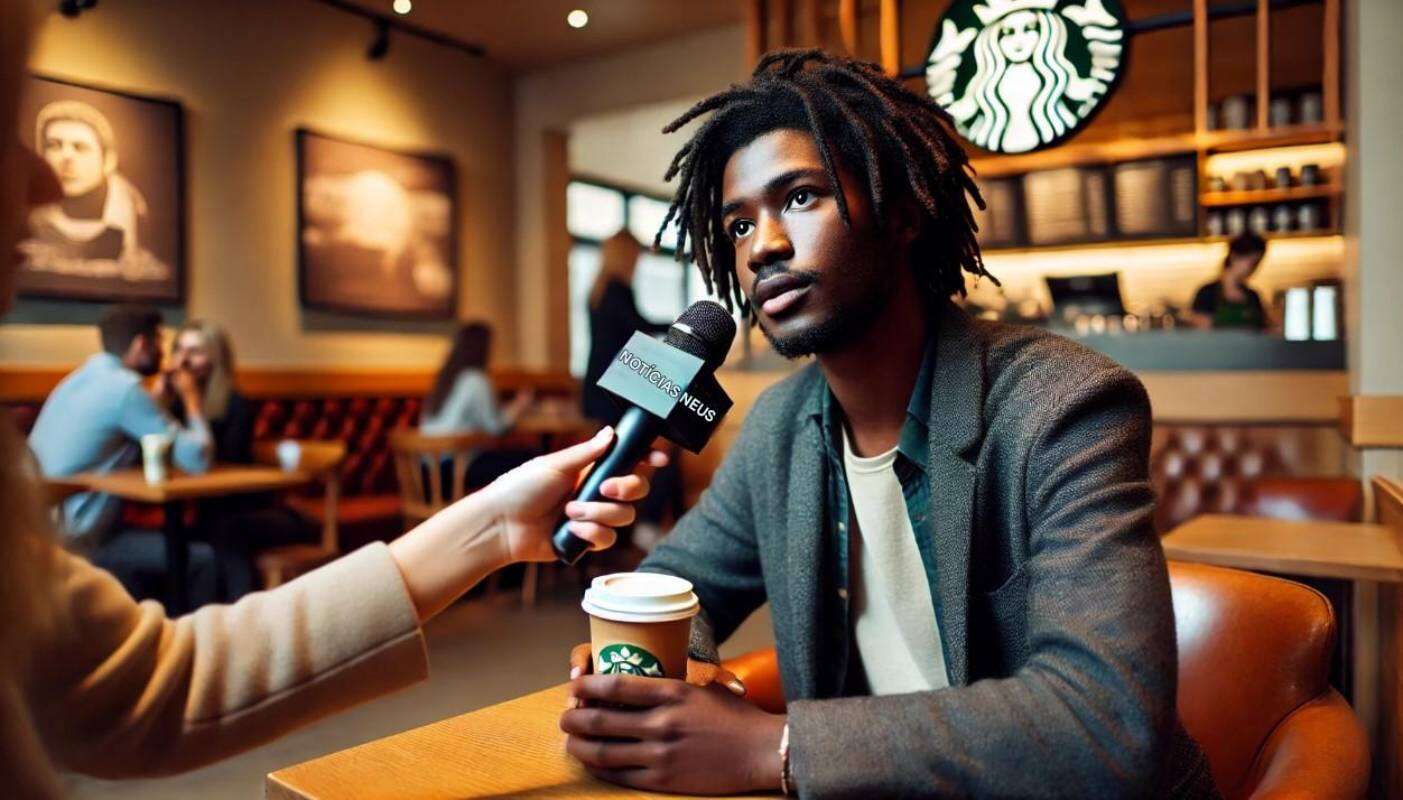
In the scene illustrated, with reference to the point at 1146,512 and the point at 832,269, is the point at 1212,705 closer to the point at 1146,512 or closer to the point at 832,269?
the point at 1146,512

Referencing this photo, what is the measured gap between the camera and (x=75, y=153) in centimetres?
493

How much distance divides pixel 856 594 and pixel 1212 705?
512 mm

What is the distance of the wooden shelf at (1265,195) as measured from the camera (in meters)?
5.56

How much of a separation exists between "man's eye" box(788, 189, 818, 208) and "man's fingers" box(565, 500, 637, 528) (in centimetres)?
46

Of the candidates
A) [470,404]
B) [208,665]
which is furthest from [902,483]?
[470,404]

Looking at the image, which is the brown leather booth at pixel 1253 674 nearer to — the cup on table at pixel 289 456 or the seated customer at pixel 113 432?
the seated customer at pixel 113 432

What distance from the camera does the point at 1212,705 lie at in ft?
4.39

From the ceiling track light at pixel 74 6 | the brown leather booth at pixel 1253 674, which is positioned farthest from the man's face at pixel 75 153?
the brown leather booth at pixel 1253 674

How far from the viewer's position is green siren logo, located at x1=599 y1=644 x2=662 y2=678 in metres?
0.92

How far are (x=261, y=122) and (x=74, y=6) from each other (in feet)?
3.81

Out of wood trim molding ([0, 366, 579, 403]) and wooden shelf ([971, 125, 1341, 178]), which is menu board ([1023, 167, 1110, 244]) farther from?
wood trim molding ([0, 366, 579, 403])

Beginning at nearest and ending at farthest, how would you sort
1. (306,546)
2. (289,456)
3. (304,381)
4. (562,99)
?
(289,456), (306,546), (304,381), (562,99)

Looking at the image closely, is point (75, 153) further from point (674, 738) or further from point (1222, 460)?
point (1222, 460)

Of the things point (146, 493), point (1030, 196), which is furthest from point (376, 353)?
point (1030, 196)
